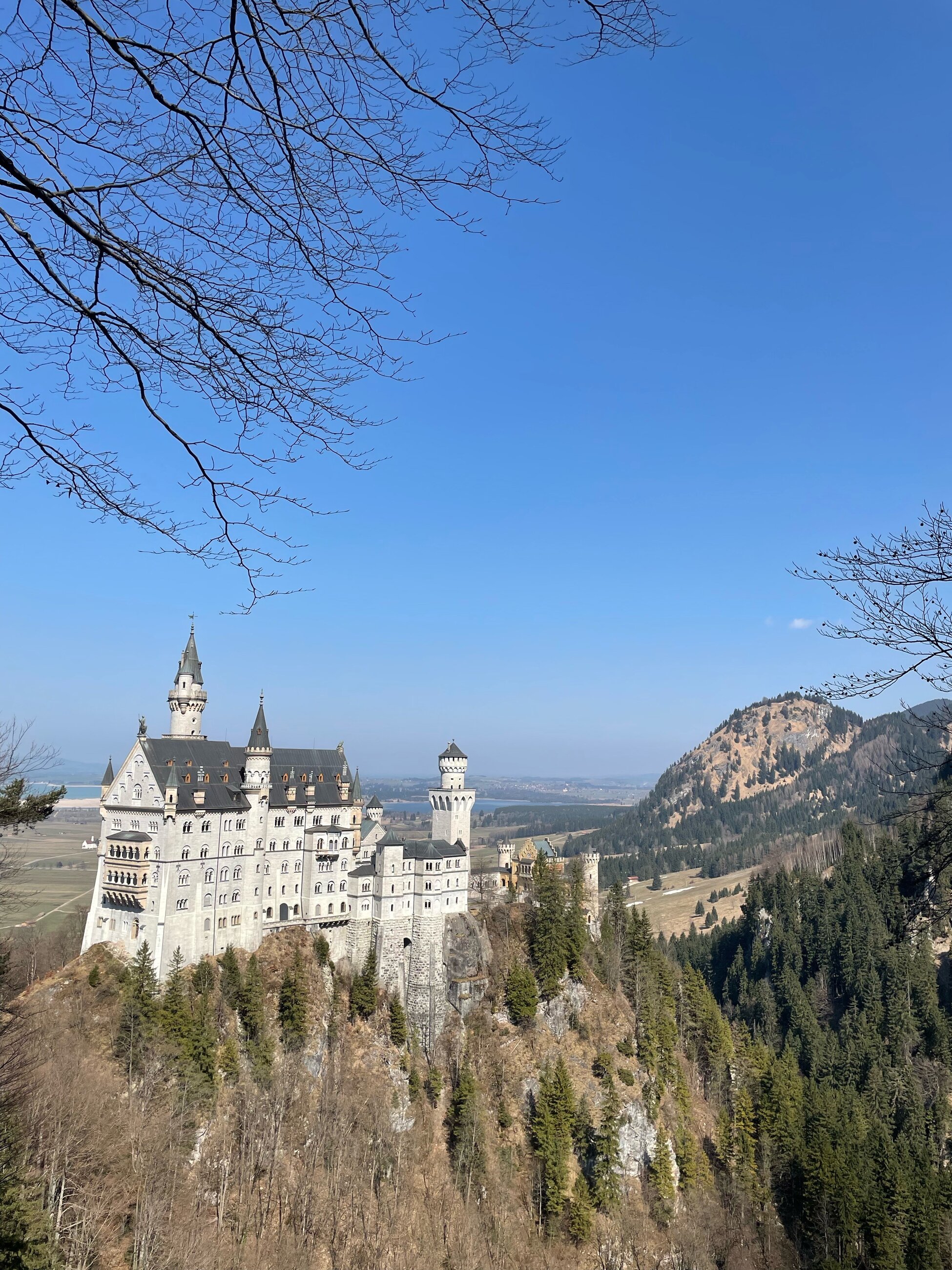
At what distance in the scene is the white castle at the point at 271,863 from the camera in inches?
2144

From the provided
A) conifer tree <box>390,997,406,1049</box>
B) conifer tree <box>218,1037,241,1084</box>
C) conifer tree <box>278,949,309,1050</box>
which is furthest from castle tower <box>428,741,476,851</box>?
conifer tree <box>218,1037,241,1084</box>

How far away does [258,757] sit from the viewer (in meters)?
61.2

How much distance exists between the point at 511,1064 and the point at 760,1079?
2403 centimetres

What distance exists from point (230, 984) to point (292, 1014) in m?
4.96

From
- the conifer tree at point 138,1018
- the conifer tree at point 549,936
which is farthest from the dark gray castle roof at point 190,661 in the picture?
the conifer tree at point 549,936

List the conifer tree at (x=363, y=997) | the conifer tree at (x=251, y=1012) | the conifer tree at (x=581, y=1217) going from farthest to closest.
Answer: the conifer tree at (x=363, y=997) < the conifer tree at (x=581, y=1217) < the conifer tree at (x=251, y=1012)

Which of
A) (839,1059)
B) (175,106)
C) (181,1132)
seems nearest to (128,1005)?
(181,1132)

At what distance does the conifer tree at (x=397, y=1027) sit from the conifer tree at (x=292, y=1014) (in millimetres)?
7884

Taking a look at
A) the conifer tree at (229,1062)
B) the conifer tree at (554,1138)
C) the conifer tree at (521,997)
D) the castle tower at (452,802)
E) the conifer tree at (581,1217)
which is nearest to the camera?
the conifer tree at (229,1062)

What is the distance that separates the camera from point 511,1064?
6234 cm

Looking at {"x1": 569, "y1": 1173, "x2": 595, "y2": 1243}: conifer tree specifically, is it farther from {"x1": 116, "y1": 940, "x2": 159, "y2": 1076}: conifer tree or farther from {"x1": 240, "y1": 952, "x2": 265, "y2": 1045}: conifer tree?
{"x1": 116, "y1": 940, "x2": 159, "y2": 1076}: conifer tree

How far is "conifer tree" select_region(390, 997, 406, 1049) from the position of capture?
61.2 m

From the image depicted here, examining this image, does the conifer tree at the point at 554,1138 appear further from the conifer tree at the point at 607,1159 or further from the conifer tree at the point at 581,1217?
the conifer tree at the point at 607,1159

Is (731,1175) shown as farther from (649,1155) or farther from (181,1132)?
(181,1132)
